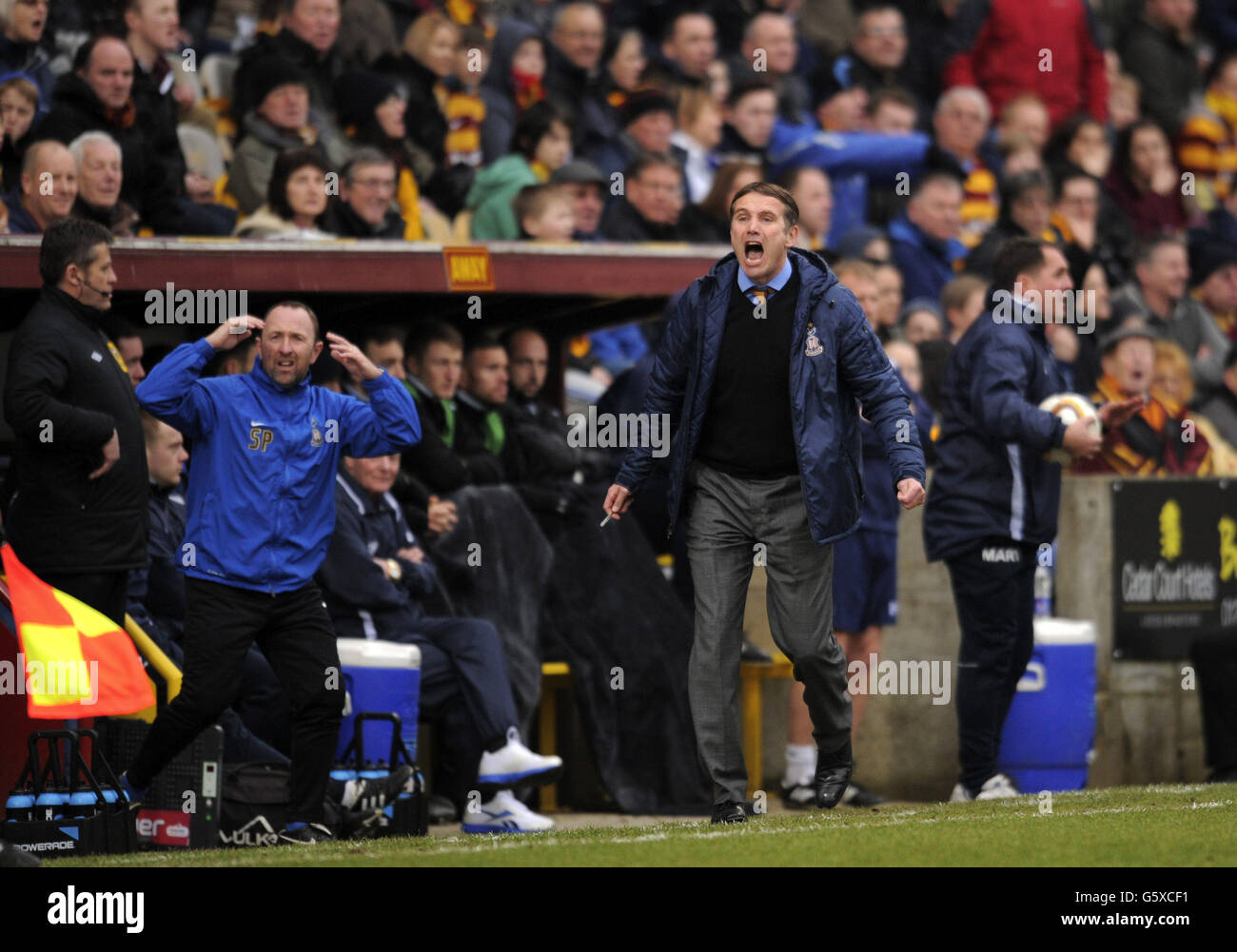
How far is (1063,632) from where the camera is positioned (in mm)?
11305

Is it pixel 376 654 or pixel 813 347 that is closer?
pixel 813 347

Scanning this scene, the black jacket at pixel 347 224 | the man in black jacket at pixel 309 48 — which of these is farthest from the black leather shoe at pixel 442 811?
the man in black jacket at pixel 309 48

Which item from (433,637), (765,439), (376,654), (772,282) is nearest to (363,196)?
(433,637)

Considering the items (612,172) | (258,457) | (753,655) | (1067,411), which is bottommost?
(753,655)

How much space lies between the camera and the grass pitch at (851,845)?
22.6 ft

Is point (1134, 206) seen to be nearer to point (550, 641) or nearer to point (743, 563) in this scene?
point (550, 641)

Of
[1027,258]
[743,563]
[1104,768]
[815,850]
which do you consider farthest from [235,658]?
[1104,768]

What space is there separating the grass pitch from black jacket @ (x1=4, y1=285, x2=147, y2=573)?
1466 millimetres

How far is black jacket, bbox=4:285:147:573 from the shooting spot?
8.60m

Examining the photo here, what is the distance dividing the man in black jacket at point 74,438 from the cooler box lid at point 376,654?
3.30ft

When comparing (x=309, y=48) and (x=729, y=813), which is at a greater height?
(x=309, y=48)

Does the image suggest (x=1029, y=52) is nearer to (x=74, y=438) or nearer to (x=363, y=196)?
(x=363, y=196)

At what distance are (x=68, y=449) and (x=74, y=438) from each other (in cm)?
17

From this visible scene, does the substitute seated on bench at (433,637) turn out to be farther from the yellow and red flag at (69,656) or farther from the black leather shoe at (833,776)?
the black leather shoe at (833,776)
